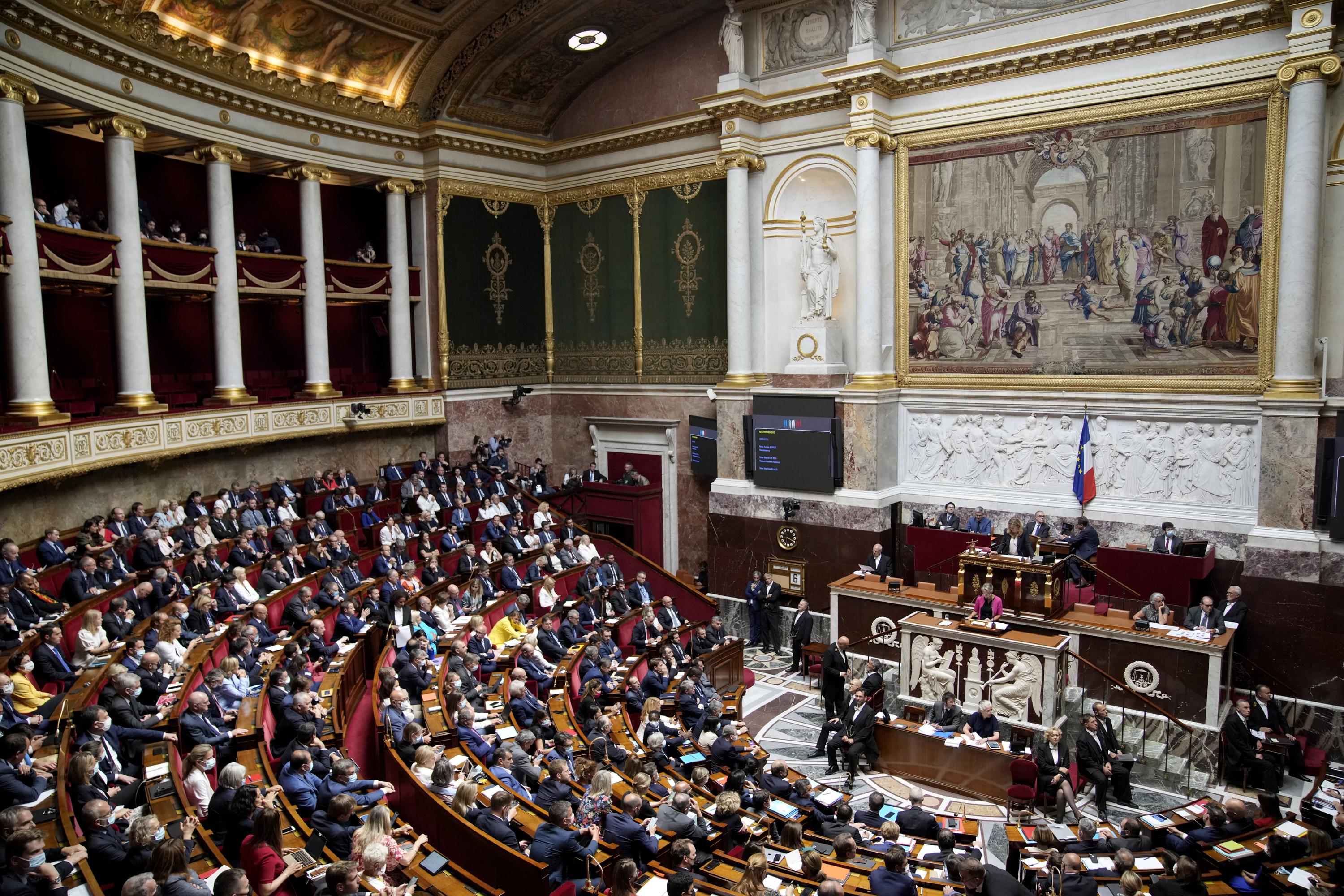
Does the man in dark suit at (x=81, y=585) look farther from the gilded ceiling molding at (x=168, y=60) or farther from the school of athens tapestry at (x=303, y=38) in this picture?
the school of athens tapestry at (x=303, y=38)

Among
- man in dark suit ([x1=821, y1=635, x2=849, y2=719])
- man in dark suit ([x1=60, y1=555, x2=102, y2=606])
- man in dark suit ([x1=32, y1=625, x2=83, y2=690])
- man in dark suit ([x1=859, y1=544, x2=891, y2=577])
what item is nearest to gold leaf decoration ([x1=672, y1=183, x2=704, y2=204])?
man in dark suit ([x1=859, y1=544, x2=891, y2=577])

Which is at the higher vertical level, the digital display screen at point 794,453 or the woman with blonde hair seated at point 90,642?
the digital display screen at point 794,453

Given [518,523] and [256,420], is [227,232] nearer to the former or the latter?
[256,420]

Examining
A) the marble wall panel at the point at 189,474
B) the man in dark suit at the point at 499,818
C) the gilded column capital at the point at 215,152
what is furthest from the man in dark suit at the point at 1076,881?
the gilded column capital at the point at 215,152

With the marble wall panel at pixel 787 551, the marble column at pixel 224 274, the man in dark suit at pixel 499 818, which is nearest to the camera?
the man in dark suit at pixel 499 818

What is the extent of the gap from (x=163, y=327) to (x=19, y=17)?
716cm

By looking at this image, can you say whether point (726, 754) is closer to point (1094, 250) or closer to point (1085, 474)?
point (1085, 474)

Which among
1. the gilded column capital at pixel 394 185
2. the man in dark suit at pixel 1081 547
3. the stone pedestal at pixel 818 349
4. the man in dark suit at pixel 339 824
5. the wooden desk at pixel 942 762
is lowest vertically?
the wooden desk at pixel 942 762

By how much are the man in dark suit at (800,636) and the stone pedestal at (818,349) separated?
16.2 feet

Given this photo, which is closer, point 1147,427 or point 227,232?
point 1147,427

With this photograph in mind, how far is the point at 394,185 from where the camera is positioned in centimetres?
2198

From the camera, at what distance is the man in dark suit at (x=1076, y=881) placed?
8.16 metres

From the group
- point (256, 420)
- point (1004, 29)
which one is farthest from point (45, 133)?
point (1004, 29)

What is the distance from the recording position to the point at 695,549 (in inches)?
886
